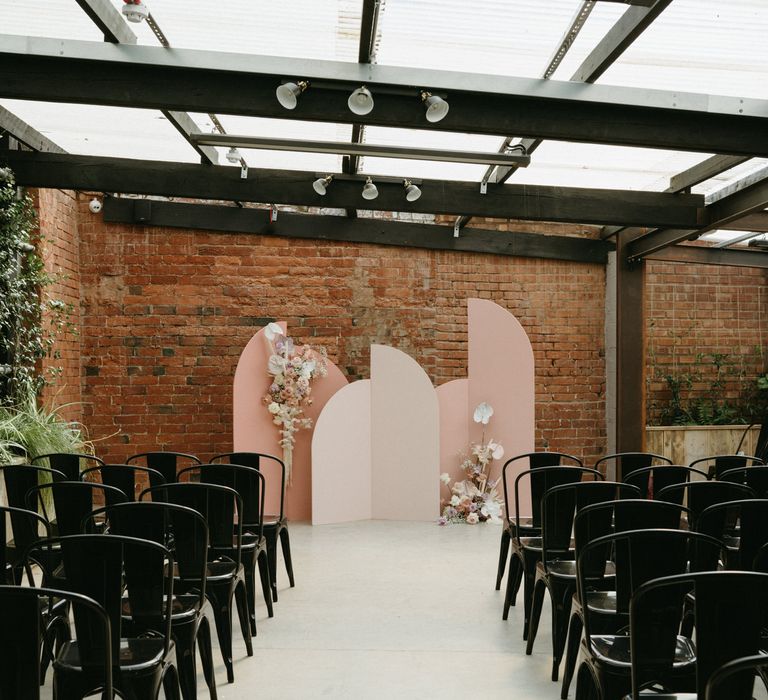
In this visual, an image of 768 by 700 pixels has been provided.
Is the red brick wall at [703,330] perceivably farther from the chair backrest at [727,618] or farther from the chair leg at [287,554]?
the chair backrest at [727,618]

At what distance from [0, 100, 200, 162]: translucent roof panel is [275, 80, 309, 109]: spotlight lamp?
1564 millimetres

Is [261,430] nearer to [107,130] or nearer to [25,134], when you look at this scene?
[107,130]

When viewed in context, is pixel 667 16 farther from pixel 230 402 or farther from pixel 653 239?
pixel 230 402

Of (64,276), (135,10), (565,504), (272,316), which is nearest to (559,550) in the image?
(565,504)

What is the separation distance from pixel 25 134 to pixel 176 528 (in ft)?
13.6

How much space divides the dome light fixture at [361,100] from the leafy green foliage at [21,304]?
10.9 ft

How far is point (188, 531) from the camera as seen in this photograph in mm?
3223

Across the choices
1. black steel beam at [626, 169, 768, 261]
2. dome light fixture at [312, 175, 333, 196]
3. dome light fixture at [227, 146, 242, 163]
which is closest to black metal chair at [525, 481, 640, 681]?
black steel beam at [626, 169, 768, 261]

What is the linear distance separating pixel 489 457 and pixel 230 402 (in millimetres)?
2733

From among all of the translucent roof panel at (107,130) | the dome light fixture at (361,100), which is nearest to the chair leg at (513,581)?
the dome light fixture at (361,100)

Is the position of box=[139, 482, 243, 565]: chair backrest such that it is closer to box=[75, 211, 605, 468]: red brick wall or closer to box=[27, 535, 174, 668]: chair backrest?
box=[27, 535, 174, 668]: chair backrest

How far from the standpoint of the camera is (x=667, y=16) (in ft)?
11.8

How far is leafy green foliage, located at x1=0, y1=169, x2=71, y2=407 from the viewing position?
6.11 meters

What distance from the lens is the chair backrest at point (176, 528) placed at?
294cm
